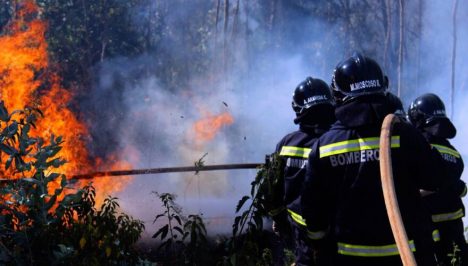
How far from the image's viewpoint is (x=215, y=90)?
20.0m

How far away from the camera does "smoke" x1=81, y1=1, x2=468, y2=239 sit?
17.0m

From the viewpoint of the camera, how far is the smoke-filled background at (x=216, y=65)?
16.6 m

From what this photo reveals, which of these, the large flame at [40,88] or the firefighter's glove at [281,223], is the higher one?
the large flame at [40,88]

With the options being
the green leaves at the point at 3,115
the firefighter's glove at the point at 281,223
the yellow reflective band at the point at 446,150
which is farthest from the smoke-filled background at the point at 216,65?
→ the yellow reflective band at the point at 446,150

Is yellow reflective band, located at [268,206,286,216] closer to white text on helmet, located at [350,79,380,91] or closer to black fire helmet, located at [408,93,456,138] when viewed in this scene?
white text on helmet, located at [350,79,380,91]

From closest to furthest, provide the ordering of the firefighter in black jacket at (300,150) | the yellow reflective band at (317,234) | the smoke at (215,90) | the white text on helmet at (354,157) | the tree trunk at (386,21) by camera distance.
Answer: the white text on helmet at (354,157), the yellow reflective band at (317,234), the firefighter in black jacket at (300,150), the smoke at (215,90), the tree trunk at (386,21)

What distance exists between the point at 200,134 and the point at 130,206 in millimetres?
8112

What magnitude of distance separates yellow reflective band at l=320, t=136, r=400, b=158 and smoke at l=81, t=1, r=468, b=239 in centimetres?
1143

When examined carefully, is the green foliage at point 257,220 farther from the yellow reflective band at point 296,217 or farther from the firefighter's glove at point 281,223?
the yellow reflective band at point 296,217

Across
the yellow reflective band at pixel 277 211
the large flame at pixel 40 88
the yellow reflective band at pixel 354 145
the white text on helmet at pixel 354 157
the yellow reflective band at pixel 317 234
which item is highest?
the large flame at pixel 40 88

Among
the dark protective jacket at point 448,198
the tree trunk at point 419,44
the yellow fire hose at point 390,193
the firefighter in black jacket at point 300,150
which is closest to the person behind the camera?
the yellow fire hose at point 390,193

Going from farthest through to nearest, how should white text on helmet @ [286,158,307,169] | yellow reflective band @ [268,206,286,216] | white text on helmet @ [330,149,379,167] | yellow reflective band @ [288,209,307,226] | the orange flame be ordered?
the orange flame, yellow reflective band @ [268,206,286,216], white text on helmet @ [286,158,307,169], yellow reflective band @ [288,209,307,226], white text on helmet @ [330,149,379,167]

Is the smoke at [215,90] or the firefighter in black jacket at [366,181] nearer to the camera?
the firefighter in black jacket at [366,181]

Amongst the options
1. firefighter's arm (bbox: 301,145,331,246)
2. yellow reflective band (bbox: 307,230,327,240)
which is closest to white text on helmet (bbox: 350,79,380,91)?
firefighter's arm (bbox: 301,145,331,246)
